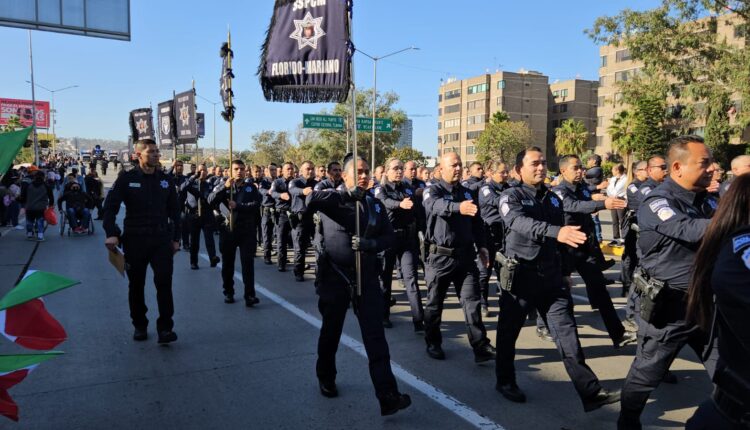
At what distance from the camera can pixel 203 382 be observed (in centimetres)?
464

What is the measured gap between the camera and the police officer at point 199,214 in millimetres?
10008

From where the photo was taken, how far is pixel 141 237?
5750mm

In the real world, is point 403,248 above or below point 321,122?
below

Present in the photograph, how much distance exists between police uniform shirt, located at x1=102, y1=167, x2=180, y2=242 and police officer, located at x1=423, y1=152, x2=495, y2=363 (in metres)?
2.83

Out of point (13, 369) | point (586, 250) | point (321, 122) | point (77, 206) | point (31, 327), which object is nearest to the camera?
point (13, 369)

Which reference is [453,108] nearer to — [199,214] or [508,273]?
[199,214]

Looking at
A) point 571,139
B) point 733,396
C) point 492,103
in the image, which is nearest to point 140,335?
point 733,396

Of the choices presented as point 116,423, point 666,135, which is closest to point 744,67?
point 666,135

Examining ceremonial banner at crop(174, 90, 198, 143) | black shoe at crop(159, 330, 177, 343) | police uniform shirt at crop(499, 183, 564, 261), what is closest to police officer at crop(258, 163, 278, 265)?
ceremonial banner at crop(174, 90, 198, 143)

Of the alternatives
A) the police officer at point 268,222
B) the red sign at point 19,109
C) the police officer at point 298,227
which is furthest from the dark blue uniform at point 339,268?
the red sign at point 19,109

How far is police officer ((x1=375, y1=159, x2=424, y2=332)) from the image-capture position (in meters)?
6.16

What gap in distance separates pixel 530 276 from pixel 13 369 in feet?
10.9

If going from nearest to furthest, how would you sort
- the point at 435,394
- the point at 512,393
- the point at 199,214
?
1. the point at 512,393
2. the point at 435,394
3. the point at 199,214

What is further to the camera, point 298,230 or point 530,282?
point 298,230
